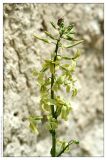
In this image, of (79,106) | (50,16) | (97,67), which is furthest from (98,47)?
(50,16)

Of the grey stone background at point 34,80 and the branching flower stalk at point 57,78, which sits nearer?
the branching flower stalk at point 57,78

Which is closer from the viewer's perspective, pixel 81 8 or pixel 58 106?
pixel 58 106

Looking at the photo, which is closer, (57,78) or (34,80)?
(57,78)

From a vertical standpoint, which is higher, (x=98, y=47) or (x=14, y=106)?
(x=98, y=47)

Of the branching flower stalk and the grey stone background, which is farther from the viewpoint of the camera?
the grey stone background

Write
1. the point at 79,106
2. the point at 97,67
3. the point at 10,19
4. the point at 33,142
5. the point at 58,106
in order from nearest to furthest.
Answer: the point at 58,106 < the point at 10,19 < the point at 33,142 < the point at 79,106 < the point at 97,67

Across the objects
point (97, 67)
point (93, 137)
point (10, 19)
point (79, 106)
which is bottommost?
point (93, 137)

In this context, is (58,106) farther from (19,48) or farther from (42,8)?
(42,8)

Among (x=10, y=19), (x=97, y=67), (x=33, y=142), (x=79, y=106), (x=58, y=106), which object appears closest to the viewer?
(x=58, y=106)
